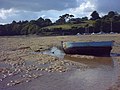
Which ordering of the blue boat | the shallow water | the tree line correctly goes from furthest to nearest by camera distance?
the tree line
the blue boat
the shallow water

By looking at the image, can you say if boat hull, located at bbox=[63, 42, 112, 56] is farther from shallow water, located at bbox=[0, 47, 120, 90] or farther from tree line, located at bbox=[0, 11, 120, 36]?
tree line, located at bbox=[0, 11, 120, 36]

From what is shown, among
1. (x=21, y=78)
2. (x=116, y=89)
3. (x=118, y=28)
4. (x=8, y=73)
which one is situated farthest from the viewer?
(x=118, y=28)

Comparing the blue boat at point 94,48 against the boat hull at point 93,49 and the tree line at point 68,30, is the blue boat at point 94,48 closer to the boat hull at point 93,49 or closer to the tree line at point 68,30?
the boat hull at point 93,49

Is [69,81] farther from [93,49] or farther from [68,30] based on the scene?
[68,30]

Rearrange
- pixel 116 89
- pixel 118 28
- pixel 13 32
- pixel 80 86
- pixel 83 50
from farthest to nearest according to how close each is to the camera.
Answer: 1. pixel 13 32
2. pixel 118 28
3. pixel 83 50
4. pixel 80 86
5. pixel 116 89

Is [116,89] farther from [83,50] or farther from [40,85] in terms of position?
[83,50]

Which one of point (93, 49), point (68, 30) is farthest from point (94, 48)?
point (68, 30)

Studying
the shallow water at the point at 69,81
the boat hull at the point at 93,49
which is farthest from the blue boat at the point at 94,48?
the shallow water at the point at 69,81

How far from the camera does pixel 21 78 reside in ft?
70.0

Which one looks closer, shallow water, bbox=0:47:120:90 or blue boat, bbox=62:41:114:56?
shallow water, bbox=0:47:120:90

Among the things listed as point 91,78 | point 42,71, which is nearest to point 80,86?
point 91,78

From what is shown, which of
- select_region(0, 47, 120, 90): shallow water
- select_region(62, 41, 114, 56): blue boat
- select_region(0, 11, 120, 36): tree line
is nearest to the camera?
select_region(0, 47, 120, 90): shallow water

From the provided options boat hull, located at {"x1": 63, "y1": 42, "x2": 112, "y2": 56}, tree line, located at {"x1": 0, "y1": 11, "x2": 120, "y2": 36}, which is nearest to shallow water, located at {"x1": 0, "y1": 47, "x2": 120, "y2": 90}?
boat hull, located at {"x1": 63, "y1": 42, "x2": 112, "y2": 56}

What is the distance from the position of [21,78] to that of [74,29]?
129 m
